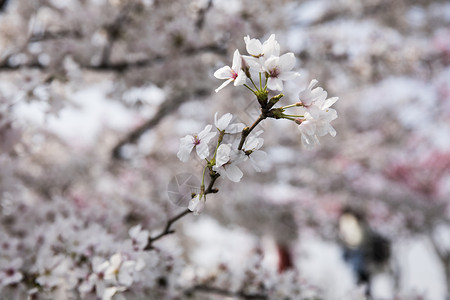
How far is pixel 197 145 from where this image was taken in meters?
0.77

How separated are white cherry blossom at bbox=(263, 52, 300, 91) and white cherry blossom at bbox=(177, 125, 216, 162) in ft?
0.58

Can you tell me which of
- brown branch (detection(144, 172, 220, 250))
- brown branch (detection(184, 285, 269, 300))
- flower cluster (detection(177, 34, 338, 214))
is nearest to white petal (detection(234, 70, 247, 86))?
flower cluster (detection(177, 34, 338, 214))

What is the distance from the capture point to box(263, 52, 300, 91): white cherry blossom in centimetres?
72

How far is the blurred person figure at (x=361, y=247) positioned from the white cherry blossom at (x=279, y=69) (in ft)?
21.2

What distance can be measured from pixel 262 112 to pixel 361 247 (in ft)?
21.6

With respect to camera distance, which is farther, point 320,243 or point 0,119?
point 320,243

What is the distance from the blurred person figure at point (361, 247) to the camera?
21.2 feet

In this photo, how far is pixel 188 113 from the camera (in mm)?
5594

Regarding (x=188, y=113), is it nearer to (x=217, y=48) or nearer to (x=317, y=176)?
(x=317, y=176)

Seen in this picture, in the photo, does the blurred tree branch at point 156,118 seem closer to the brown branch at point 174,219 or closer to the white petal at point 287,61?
the brown branch at point 174,219

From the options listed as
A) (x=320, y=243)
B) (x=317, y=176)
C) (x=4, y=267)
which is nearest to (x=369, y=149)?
(x=317, y=176)

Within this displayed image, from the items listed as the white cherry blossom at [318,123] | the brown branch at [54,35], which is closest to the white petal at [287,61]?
the white cherry blossom at [318,123]

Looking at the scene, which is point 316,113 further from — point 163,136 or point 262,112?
point 163,136

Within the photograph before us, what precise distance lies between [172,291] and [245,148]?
1013 millimetres
